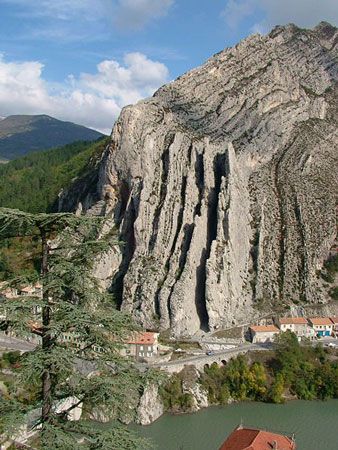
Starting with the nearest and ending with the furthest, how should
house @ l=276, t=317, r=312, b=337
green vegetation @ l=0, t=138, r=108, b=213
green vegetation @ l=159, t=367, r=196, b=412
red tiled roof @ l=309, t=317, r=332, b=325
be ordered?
green vegetation @ l=159, t=367, r=196, b=412 < house @ l=276, t=317, r=312, b=337 < red tiled roof @ l=309, t=317, r=332, b=325 < green vegetation @ l=0, t=138, r=108, b=213

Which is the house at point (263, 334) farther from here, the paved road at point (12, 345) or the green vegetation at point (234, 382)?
the paved road at point (12, 345)

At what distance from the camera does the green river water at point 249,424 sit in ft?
99.0

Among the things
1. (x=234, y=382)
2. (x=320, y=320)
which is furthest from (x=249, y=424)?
(x=320, y=320)

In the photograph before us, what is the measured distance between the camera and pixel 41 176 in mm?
94188

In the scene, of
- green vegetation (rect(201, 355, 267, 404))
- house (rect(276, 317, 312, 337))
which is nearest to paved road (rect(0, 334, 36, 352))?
green vegetation (rect(201, 355, 267, 404))

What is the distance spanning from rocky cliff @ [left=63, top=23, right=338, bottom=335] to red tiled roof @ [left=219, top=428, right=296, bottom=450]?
21.1 meters

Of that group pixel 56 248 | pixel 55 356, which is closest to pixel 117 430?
pixel 55 356

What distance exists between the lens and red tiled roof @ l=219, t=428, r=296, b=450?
23.6 metres

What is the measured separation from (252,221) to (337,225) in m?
9.77

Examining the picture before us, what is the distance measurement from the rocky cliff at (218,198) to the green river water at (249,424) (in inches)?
430

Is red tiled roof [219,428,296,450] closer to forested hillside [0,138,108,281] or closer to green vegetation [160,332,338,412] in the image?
green vegetation [160,332,338,412]

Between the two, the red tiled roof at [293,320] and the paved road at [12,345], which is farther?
the red tiled roof at [293,320]

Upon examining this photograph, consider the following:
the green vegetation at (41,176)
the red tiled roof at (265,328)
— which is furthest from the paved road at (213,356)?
the green vegetation at (41,176)

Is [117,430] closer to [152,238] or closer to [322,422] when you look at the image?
[322,422]
